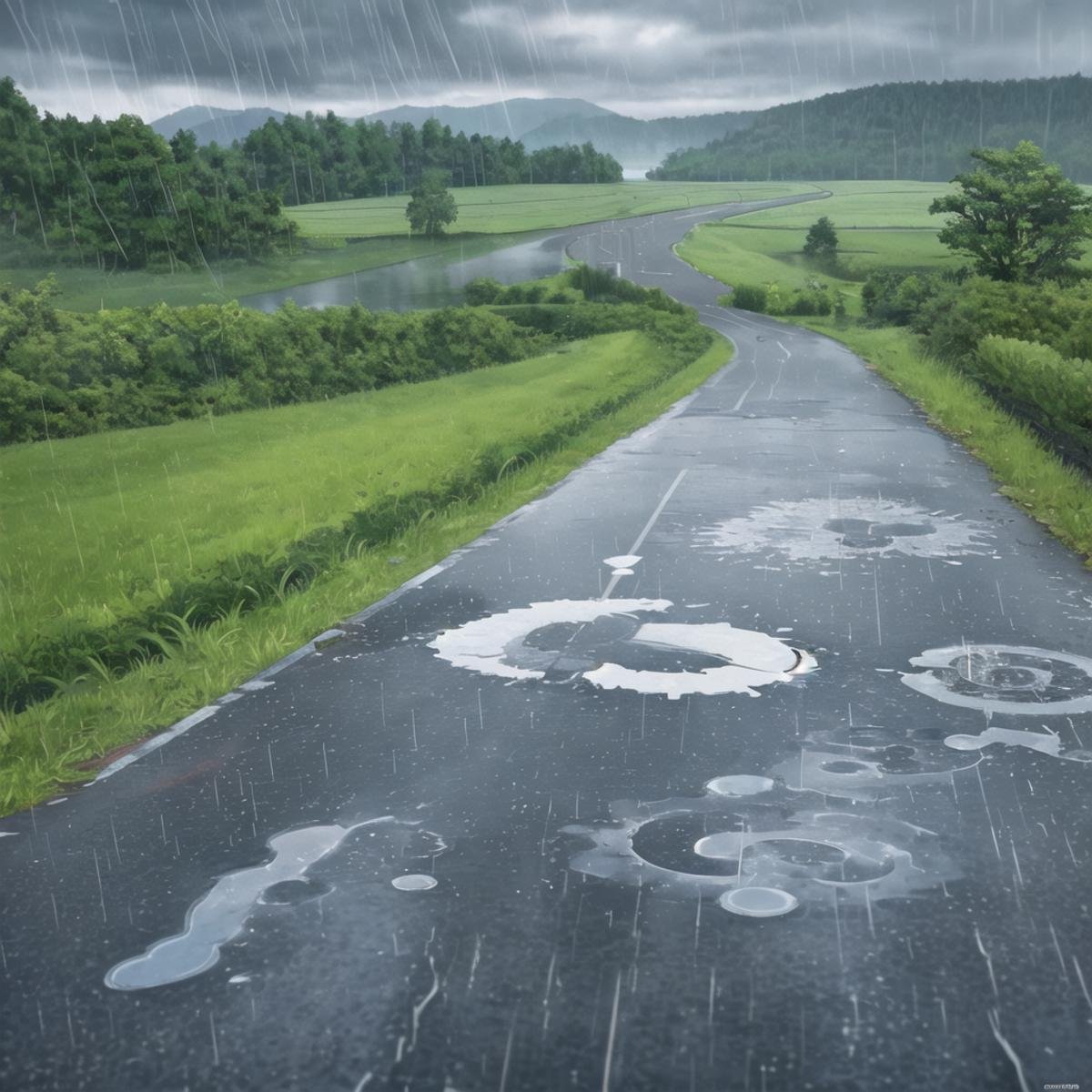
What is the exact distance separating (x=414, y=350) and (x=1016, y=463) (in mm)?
27000

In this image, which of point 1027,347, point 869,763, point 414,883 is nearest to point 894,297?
point 1027,347

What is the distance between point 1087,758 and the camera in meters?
6.91

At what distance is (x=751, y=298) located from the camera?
8631 centimetres

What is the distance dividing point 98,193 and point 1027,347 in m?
31.6

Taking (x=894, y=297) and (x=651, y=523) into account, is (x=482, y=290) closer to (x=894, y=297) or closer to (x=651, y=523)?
(x=894, y=297)

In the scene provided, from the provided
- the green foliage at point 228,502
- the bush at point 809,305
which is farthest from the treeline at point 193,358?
the bush at point 809,305

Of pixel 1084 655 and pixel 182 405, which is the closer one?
pixel 1084 655

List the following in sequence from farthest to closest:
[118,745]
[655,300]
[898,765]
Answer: [655,300]
[118,745]
[898,765]

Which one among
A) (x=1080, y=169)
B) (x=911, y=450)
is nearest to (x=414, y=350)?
(x=911, y=450)

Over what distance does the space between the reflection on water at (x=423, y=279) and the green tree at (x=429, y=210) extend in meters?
1.98

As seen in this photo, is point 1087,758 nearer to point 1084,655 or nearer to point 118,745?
point 1084,655

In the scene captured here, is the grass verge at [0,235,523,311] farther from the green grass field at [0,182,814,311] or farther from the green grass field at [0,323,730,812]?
the green grass field at [0,323,730,812]

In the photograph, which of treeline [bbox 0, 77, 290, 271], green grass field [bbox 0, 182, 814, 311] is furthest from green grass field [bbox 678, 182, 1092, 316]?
treeline [bbox 0, 77, 290, 271]

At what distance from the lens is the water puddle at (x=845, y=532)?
13117 millimetres
